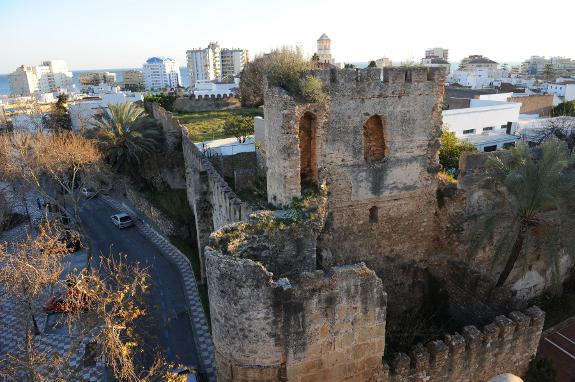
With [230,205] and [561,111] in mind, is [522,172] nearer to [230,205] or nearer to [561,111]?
[230,205]

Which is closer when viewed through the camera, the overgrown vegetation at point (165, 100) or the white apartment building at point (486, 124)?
the white apartment building at point (486, 124)

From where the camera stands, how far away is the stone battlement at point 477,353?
26.8ft

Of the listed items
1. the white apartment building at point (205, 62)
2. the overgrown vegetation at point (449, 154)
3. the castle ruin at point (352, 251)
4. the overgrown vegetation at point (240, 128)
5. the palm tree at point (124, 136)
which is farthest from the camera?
the white apartment building at point (205, 62)

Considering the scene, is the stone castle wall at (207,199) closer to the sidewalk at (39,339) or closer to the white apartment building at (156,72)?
the sidewalk at (39,339)

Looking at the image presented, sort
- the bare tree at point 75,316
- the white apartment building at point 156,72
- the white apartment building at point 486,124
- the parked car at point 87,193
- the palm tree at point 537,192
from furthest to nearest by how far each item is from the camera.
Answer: the white apartment building at point 156,72, the white apartment building at point 486,124, the parked car at point 87,193, the palm tree at point 537,192, the bare tree at point 75,316

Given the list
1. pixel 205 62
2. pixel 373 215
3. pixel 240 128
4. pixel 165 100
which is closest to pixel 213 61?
pixel 205 62

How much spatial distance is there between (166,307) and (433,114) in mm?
10164

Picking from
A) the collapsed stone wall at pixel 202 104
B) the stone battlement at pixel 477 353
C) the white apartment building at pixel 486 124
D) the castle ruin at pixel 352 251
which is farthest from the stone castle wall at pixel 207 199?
the collapsed stone wall at pixel 202 104

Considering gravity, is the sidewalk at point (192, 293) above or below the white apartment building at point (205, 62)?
below

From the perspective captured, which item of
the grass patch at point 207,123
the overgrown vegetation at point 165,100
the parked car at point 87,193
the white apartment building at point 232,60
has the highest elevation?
the white apartment building at point 232,60

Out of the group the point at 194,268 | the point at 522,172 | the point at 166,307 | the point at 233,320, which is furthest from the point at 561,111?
the point at 233,320

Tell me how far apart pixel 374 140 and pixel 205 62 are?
115 m

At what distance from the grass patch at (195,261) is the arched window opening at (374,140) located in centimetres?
714

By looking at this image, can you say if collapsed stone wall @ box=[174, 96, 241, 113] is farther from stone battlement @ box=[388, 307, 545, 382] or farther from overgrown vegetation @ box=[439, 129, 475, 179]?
stone battlement @ box=[388, 307, 545, 382]
